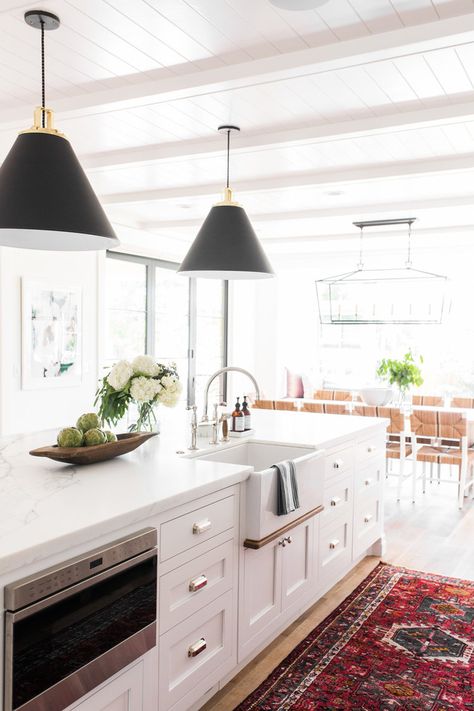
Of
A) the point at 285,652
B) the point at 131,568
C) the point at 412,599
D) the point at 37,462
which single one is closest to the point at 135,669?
the point at 131,568

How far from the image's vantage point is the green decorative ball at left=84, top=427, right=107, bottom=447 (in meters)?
2.34

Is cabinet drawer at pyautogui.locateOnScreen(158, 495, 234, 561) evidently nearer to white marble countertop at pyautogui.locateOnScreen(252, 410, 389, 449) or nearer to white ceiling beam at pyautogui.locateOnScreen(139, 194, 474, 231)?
white marble countertop at pyautogui.locateOnScreen(252, 410, 389, 449)

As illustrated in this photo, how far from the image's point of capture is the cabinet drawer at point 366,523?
3.71m

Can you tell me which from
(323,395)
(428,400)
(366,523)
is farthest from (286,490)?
(323,395)

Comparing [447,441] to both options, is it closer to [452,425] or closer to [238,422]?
[452,425]

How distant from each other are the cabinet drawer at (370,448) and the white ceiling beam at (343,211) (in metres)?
2.19

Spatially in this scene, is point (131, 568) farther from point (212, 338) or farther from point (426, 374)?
point (426, 374)

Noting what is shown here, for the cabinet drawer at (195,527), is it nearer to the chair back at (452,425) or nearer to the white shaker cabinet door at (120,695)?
the white shaker cabinet door at (120,695)

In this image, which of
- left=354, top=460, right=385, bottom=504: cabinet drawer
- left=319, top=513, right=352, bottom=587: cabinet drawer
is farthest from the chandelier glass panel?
left=319, top=513, right=352, bottom=587: cabinet drawer

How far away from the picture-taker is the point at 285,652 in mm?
2816

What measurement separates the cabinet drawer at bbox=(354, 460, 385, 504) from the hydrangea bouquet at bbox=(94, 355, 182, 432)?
4.53ft

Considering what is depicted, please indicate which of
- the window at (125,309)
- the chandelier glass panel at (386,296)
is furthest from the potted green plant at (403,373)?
the window at (125,309)

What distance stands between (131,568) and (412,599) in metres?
2.21

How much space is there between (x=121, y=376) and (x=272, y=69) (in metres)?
1.45
